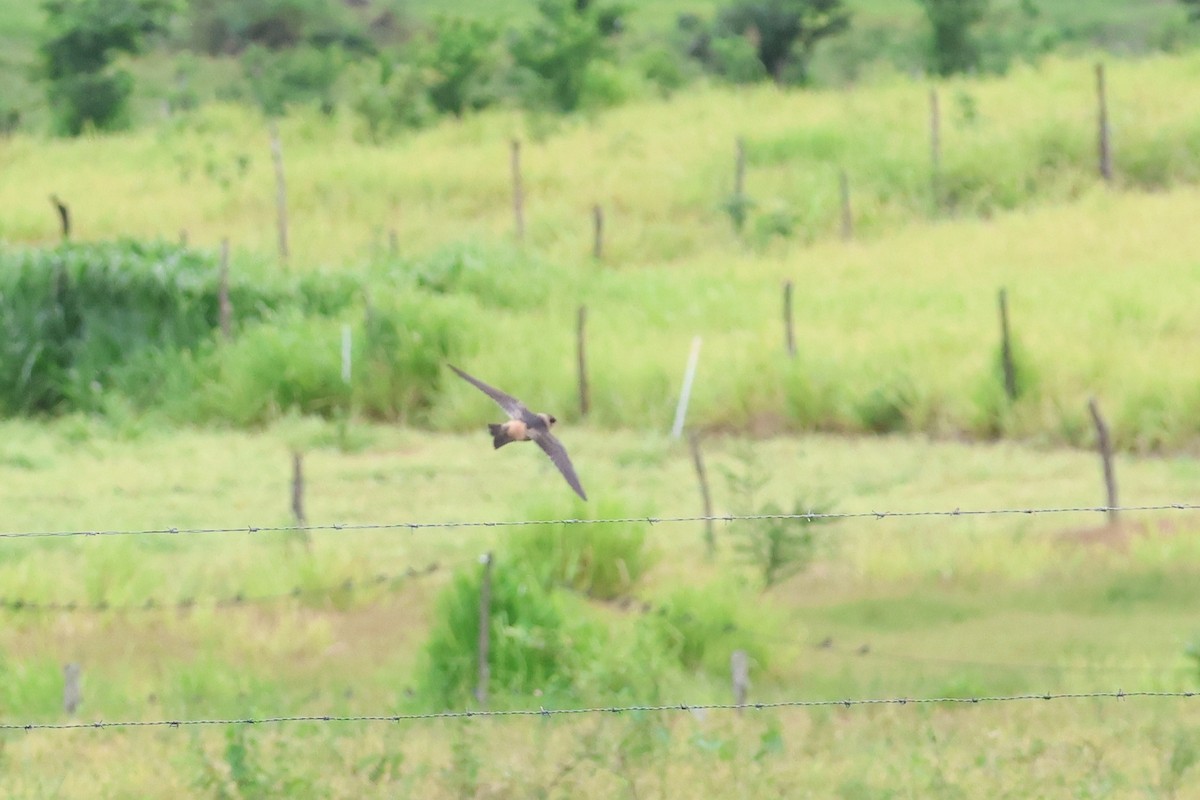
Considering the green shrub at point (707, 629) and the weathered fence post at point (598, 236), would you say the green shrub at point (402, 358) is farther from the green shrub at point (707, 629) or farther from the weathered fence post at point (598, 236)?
the green shrub at point (707, 629)

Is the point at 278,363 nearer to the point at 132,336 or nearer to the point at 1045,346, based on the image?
the point at 132,336

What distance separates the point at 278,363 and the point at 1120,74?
1682 centimetres

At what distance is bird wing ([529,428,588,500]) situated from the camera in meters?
4.14

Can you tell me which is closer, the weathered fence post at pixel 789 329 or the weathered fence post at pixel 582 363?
the weathered fence post at pixel 582 363

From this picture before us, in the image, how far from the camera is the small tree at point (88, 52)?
40.7m

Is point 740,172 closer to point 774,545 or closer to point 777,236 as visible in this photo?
point 777,236

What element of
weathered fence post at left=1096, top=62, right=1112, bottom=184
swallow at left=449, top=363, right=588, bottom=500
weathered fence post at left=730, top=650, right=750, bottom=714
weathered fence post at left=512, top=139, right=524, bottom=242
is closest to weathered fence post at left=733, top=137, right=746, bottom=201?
weathered fence post at left=512, top=139, right=524, bottom=242

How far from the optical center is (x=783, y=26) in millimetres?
40875

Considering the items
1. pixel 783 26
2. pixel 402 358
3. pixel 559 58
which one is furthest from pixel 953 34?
pixel 402 358

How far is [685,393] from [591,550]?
21.6 ft

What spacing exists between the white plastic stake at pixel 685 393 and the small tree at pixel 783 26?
22.3 meters

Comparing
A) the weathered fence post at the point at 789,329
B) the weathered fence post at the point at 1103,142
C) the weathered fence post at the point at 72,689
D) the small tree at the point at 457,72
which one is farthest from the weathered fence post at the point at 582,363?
the small tree at the point at 457,72

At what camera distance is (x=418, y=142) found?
112ft

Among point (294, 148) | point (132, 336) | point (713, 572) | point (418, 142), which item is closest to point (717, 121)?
point (418, 142)
